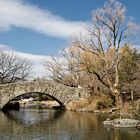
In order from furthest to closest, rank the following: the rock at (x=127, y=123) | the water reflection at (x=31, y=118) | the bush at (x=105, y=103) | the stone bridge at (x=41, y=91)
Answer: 1. the stone bridge at (x=41, y=91)
2. the bush at (x=105, y=103)
3. the water reflection at (x=31, y=118)
4. the rock at (x=127, y=123)

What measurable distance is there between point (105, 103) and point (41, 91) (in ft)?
27.1

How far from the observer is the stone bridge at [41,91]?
46000 mm

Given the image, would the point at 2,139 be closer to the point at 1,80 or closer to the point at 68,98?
the point at 68,98

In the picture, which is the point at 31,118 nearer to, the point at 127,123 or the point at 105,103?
the point at 105,103

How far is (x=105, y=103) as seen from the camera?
43656mm

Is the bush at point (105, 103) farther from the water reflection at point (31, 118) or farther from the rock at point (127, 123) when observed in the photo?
the rock at point (127, 123)

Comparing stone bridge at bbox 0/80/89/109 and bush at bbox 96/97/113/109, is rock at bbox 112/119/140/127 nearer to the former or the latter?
bush at bbox 96/97/113/109

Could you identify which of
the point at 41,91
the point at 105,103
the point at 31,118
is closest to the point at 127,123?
the point at 31,118

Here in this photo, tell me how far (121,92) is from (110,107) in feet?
11.1

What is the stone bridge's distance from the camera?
4600 cm

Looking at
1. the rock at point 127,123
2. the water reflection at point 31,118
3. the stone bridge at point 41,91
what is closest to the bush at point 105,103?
the stone bridge at point 41,91

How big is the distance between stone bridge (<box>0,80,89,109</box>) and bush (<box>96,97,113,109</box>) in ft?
11.0

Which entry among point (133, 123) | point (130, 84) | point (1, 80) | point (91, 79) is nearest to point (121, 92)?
→ point (130, 84)

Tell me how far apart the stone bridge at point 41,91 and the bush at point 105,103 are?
11.0ft
